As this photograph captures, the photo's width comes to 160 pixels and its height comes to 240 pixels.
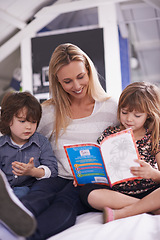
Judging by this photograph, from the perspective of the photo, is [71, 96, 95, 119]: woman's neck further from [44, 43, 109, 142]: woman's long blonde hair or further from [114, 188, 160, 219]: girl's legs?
[114, 188, 160, 219]: girl's legs

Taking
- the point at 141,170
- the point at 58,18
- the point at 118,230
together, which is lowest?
the point at 118,230

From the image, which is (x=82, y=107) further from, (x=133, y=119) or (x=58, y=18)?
(x=58, y=18)

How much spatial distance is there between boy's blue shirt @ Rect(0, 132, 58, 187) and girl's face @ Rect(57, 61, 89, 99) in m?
0.30

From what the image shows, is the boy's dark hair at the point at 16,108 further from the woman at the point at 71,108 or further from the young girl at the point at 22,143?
the woman at the point at 71,108

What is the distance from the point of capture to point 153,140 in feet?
4.23

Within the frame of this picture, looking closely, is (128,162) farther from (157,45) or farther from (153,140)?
(157,45)

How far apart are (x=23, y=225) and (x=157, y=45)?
4.58 metres

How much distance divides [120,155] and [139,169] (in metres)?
0.09

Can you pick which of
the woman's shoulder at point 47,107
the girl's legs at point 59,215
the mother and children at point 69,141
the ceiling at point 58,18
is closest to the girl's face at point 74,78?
the mother and children at point 69,141

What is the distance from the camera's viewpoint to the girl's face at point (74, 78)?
1.44 metres

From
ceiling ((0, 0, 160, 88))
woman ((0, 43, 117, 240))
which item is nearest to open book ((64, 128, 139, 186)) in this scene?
woman ((0, 43, 117, 240))

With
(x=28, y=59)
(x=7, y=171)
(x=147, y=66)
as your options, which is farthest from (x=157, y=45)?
(x=7, y=171)

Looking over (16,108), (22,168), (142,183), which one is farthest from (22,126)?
(142,183)

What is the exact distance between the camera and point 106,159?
1146 mm
